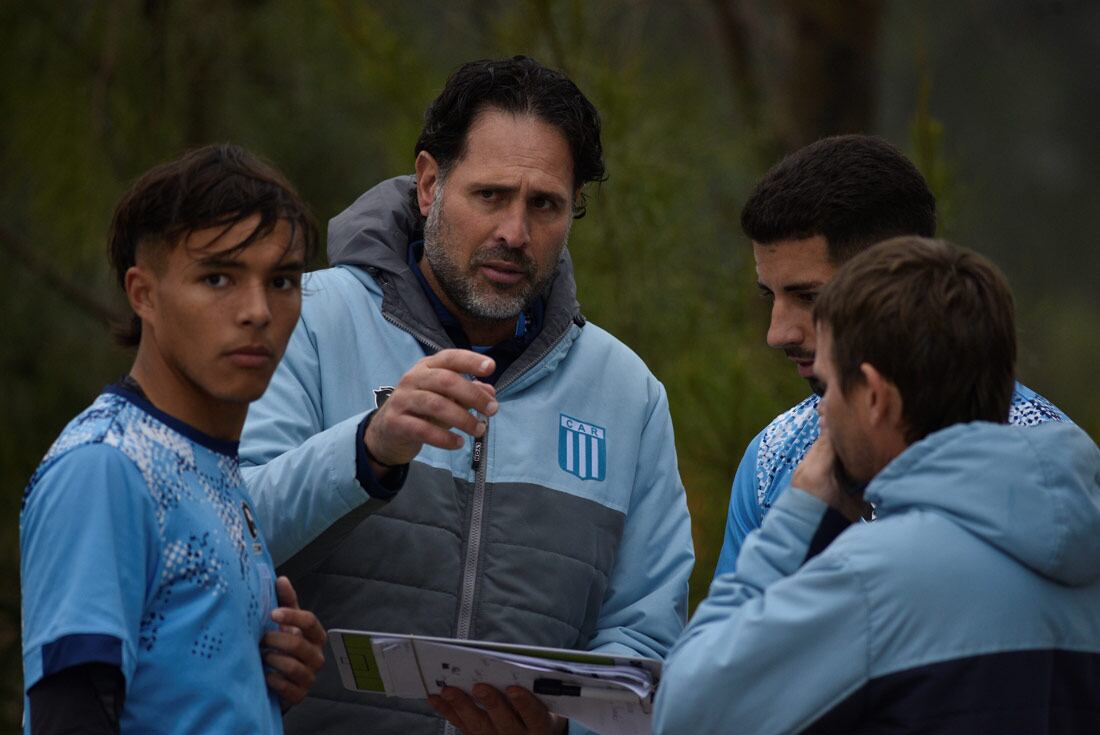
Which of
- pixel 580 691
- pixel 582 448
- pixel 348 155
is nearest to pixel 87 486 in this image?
pixel 580 691

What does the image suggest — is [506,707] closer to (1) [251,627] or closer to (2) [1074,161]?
(1) [251,627]

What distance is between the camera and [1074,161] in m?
11.6

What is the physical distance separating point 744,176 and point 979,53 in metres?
5.07

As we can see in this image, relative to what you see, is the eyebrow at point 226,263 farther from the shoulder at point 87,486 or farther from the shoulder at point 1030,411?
the shoulder at point 1030,411

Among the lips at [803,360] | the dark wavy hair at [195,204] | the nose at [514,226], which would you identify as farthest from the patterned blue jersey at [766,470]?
the dark wavy hair at [195,204]

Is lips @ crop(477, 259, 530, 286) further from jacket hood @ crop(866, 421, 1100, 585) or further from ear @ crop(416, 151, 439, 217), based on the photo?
jacket hood @ crop(866, 421, 1100, 585)

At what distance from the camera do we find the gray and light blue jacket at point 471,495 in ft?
8.97

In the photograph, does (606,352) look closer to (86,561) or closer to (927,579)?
(927,579)

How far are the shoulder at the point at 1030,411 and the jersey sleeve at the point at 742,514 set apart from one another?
514mm

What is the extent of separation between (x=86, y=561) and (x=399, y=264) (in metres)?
1.22

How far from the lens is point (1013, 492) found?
1995 millimetres

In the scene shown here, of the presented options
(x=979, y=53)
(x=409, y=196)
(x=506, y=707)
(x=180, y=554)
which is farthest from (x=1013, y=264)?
(x=180, y=554)

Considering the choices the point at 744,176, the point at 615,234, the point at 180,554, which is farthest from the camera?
the point at 744,176

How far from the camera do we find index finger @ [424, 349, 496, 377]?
2.31m
